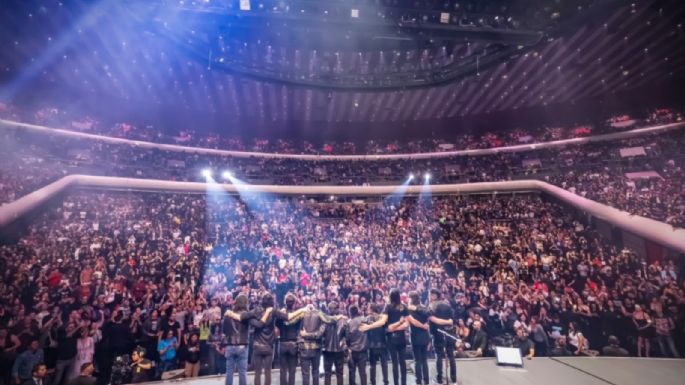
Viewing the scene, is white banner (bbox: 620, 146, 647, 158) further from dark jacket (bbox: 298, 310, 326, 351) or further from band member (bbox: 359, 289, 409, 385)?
dark jacket (bbox: 298, 310, 326, 351)

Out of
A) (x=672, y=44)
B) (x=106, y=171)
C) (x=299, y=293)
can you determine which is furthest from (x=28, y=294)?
(x=672, y=44)

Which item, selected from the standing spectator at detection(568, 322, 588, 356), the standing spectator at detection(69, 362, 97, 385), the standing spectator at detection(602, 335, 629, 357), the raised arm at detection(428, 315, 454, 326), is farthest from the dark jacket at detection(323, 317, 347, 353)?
the standing spectator at detection(602, 335, 629, 357)

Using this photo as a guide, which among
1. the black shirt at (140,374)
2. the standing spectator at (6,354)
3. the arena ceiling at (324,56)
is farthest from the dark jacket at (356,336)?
the arena ceiling at (324,56)

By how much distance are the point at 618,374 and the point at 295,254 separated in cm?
979

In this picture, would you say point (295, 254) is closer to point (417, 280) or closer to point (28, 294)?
point (417, 280)

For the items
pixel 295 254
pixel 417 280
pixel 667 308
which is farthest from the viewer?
pixel 295 254

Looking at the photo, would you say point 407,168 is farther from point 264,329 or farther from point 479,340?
point 264,329

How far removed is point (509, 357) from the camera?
639 cm

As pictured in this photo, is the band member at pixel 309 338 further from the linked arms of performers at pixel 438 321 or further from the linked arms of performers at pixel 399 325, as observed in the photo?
the linked arms of performers at pixel 438 321

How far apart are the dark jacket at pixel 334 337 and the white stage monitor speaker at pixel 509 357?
11.0 feet

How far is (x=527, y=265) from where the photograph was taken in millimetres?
11805

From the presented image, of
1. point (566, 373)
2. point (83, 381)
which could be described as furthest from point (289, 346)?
point (566, 373)

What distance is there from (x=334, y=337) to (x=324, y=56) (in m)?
12.7

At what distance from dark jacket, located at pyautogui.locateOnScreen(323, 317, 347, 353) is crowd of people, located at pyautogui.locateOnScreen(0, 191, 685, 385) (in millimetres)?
20
